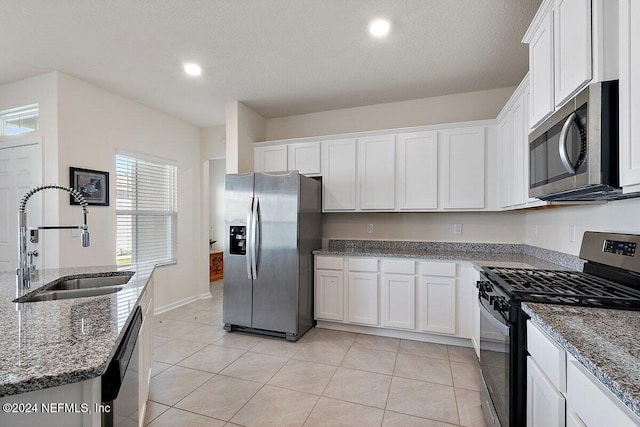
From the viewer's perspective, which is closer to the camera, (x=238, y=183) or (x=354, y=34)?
(x=354, y=34)

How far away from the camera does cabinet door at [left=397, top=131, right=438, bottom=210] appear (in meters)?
3.40

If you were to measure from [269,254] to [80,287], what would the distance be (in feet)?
5.43

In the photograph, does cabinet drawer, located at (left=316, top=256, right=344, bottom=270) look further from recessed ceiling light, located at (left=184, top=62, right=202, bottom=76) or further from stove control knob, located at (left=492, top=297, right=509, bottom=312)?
recessed ceiling light, located at (left=184, top=62, right=202, bottom=76)

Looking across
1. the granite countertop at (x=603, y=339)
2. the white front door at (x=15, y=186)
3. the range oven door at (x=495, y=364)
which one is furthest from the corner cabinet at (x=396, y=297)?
the white front door at (x=15, y=186)

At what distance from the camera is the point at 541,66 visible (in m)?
1.74

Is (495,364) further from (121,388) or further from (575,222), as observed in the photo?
(121,388)

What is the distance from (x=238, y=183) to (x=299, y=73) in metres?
1.34

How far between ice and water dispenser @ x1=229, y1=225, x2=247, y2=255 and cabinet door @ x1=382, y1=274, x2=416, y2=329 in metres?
1.58

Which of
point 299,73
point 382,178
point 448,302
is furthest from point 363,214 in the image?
point 299,73

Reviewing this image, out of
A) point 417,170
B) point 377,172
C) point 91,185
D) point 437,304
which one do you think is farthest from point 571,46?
point 91,185

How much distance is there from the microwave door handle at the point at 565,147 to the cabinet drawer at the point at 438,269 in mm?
1831

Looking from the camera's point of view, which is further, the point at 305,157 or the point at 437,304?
the point at 305,157

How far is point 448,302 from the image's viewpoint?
121 inches

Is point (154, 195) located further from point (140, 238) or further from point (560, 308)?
point (560, 308)
